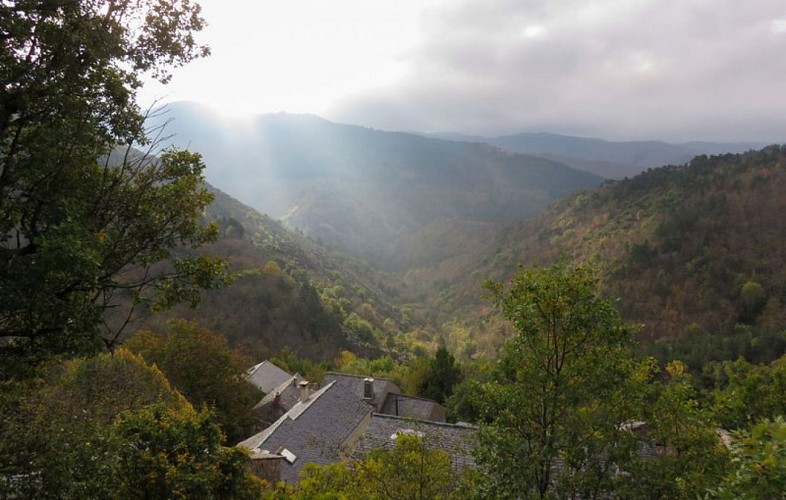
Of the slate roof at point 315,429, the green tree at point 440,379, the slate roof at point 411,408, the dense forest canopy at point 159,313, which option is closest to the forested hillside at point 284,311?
the green tree at point 440,379

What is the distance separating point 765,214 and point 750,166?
18.7 meters

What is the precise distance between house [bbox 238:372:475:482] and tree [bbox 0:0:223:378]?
6.01m

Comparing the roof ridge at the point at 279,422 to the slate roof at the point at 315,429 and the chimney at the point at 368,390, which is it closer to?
the slate roof at the point at 315,429

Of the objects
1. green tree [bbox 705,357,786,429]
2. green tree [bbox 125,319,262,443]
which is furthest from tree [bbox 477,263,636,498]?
green tree [bbox 125,319,262,443]

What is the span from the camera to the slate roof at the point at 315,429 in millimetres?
19569

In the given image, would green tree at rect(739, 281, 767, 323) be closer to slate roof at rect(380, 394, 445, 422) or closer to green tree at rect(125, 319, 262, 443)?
slate roof at rect(380, 394, 445, 422)

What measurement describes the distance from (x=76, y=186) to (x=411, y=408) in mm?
28089

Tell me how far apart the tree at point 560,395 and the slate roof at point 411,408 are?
2352 cm

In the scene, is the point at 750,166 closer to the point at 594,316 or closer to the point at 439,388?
the point at 439,388

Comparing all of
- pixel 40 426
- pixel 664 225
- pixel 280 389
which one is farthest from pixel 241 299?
pixel 664 225

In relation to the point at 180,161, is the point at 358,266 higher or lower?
lower

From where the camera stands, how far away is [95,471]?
21.0 feet

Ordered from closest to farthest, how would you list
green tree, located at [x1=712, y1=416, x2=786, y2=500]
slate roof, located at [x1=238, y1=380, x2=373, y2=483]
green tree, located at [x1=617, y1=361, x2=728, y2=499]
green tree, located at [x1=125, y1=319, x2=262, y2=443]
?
green tree, located at [x1=712, y1=416, x2=786, y2=500]
green tree, located at [x1=617, y1=361, x2=728, y2=499]
slate roof, located at [x1=238, y1=380, x2=373, y2=483]
green tree, located at [x1=125, y1=319, x2=262, y2=443]

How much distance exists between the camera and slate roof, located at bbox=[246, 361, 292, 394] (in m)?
42.1
